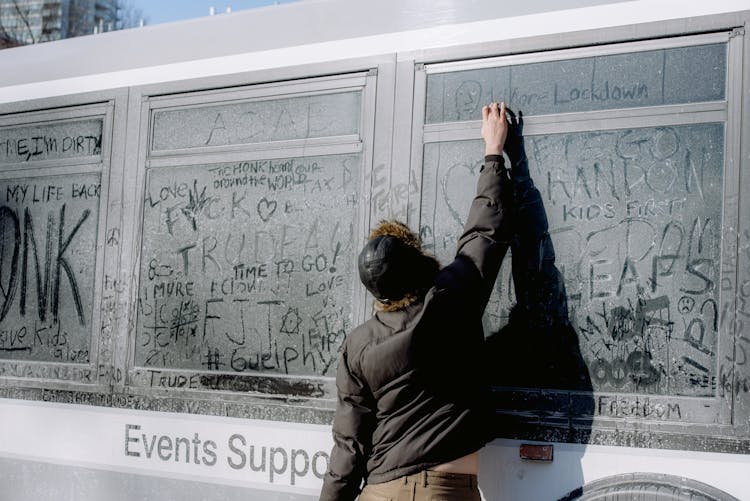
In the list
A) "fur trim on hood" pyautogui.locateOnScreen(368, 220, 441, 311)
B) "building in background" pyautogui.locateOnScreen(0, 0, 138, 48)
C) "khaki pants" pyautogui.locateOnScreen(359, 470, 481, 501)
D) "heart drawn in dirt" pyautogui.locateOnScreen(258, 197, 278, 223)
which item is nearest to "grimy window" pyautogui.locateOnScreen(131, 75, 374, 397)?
"heart drawn in dirt" pyautogui.locateOnScreen(258, 197, 278, 223)

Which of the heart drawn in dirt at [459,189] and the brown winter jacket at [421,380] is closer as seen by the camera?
the brown winter jacket at [421,380]

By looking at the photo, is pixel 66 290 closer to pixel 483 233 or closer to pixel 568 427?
pixel 483 233

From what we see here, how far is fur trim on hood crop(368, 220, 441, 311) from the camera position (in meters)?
3.28

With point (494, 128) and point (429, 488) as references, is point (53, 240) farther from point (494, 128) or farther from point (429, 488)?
point (429, 488)

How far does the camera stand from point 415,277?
327cm

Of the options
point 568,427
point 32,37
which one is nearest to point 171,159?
point 568,427

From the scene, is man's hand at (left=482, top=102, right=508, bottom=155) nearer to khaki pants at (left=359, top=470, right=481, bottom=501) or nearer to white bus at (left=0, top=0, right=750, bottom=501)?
white bus at (left=0, top=0, right=750, bottom=501)

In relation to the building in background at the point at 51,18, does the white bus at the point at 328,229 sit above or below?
below

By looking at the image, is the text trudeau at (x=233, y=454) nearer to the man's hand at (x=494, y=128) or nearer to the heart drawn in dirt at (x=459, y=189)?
the heart drawn in dirt at (x=459, y=189)

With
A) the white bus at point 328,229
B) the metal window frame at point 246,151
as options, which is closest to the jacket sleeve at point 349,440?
the white bus at point 328,229

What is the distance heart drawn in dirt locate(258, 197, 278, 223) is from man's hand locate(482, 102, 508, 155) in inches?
42.3

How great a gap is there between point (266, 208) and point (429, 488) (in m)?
1.61

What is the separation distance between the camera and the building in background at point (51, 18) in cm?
3259

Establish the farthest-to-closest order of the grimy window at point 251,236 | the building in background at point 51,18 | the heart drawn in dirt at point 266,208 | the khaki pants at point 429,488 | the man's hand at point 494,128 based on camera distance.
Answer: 1. the building in background at point 51,18
2. the heart drawn in dirt at point 266,208
3. the grimy window at point 251,236
4. the man's hand at point 494,128
5. the khaki pants at point 429,488
